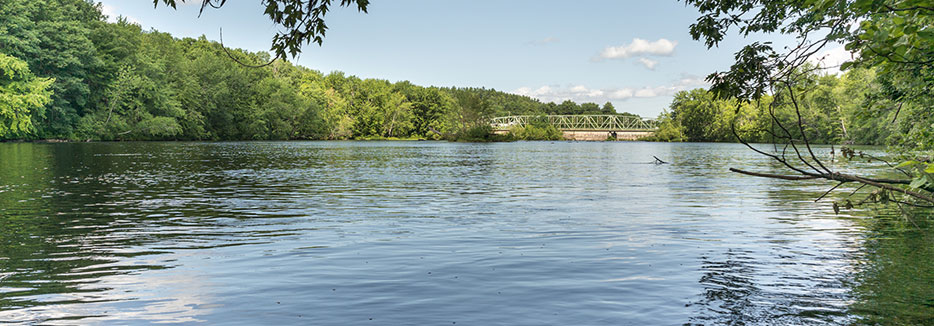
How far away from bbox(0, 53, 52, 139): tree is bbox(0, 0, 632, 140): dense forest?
0.57 feet

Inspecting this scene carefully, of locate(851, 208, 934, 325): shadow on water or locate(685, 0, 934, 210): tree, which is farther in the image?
locate(851, 208, 934, 325): shadow on water

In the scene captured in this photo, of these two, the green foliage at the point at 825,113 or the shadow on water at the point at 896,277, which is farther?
the shadow on water at the point at 896,277

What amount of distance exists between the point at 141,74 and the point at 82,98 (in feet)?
49.2

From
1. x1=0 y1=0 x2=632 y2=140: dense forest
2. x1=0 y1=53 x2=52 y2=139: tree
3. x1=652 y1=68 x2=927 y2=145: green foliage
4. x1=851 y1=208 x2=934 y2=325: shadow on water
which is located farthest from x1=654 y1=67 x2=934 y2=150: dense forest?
x1=0 y1=53 x2=52 y2=139: tree

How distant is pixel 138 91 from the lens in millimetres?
106125

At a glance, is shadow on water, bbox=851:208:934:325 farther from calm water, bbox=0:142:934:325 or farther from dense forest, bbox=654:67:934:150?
dense forest, bbox=654:67:934:150

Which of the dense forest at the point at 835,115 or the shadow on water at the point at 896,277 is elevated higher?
the dense forest at the point at 835,115

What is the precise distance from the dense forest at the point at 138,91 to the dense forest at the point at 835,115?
43830 millimetres

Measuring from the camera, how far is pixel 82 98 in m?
94.1

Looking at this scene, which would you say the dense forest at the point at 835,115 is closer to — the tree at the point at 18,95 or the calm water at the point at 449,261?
the calm water at the point at 449,261

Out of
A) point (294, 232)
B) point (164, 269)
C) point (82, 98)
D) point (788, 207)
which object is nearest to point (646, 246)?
point (294, 232)

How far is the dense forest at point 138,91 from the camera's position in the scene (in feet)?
270

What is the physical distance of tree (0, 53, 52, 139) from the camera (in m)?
75.2

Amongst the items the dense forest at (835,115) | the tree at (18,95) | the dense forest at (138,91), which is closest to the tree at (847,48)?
the dense forest at (835,115)
